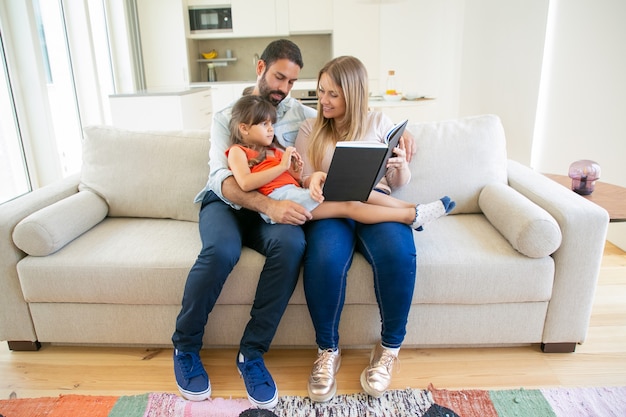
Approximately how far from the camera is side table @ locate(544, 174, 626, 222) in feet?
5.60

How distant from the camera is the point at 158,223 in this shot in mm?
2016

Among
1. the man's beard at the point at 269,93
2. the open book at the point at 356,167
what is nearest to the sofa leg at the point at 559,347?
the open book at the point at 356,167

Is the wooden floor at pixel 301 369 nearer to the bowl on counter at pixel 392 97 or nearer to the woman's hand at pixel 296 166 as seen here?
the woman's hand at pixel 296 166

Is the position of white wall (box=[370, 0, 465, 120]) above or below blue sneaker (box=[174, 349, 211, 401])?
above

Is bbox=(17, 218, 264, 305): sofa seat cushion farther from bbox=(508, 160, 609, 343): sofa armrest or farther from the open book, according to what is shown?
bbox=(508, 160, 609, 343): sofa armrest

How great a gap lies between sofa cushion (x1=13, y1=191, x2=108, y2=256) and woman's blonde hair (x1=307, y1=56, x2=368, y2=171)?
3.12ft

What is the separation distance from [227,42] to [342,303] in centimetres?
498

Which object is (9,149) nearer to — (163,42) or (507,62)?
(163,42)

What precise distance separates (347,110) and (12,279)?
140 centimetres

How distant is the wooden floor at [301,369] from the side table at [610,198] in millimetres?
512

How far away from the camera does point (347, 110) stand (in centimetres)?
177

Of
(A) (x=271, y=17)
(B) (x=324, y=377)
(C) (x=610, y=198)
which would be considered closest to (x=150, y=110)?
(A) (x=271, y=17)

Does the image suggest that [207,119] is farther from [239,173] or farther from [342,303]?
[342,303]

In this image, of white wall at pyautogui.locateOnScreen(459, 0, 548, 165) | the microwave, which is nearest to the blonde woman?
white wall at pyautogui.locateOnScreen(459, 0, 548, 165)
